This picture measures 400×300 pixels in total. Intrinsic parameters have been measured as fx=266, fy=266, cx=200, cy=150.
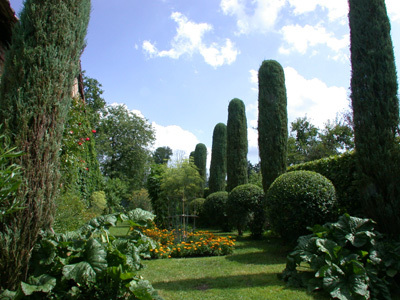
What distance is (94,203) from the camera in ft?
38.1

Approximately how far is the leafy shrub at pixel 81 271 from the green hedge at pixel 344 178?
5.22m

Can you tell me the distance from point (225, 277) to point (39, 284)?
3.14 m

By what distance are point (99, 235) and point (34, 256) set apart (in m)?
0.70

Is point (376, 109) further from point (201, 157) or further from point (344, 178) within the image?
point (201, 157)

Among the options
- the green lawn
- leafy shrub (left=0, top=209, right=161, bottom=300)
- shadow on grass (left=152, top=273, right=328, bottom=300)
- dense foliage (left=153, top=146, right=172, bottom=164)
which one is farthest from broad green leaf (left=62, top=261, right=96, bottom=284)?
dense foliage (left=153, top=146, right=172, bottom=164)

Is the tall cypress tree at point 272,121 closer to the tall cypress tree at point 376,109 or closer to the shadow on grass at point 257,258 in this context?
the shadow on grass at point 257,258

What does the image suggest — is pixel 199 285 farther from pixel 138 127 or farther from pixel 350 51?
pixel 138 127

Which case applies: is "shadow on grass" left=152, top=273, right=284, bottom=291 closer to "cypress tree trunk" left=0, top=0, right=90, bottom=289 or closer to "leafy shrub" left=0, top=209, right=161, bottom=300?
"leafy shrub" left=0, top=209, right=161, bottom=300

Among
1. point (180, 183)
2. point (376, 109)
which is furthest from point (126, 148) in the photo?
point (376, 109)

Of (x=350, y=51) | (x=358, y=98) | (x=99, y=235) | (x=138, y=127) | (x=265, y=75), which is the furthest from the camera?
(x=138, y=127)

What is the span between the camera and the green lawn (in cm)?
374

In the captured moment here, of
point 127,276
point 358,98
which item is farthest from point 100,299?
point 358,98

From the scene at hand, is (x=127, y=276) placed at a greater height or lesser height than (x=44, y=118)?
lesser

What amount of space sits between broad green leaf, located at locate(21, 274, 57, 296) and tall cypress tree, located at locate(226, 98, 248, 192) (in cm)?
1128
